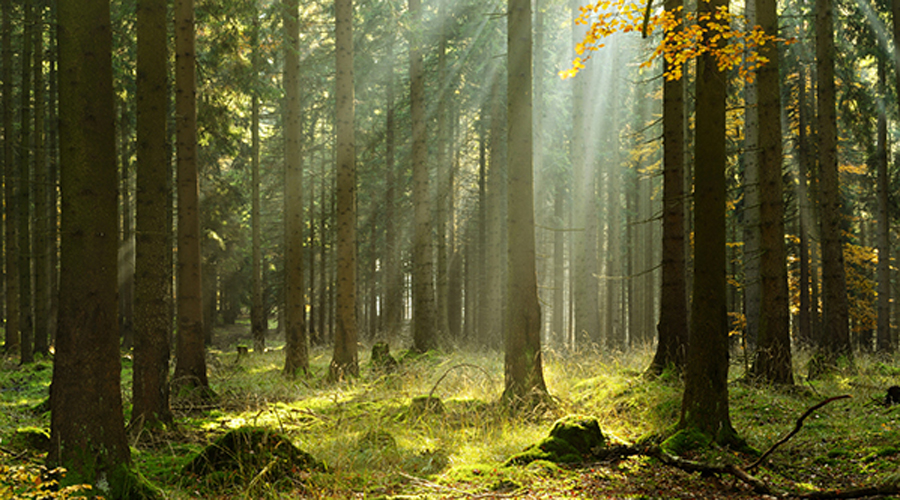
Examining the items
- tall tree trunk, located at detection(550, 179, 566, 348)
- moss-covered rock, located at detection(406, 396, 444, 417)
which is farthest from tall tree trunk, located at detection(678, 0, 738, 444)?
tall tree trunk, located at detection(550, 179, 566, 348)

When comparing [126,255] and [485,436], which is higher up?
[126,255]

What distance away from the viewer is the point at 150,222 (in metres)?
6.55

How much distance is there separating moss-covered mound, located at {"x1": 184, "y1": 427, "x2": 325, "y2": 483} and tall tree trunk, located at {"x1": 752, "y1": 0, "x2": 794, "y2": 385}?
663 cm

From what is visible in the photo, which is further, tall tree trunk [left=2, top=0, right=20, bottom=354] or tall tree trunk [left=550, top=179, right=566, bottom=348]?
tall tree trunk [left=550, top=179, right=566, bottom=348]

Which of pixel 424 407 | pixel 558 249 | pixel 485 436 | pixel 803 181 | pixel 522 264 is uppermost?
pixel 803 181

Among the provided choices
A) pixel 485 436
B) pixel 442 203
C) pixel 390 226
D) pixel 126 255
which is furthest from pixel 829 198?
pixel 126 255

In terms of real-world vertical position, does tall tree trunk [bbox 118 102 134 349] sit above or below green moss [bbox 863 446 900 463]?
above

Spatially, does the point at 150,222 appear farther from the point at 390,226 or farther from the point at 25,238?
the point at 390,226

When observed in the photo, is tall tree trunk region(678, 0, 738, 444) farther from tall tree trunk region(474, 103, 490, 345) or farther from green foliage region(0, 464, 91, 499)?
tall tree trunk region(474, 103, 490, 345)

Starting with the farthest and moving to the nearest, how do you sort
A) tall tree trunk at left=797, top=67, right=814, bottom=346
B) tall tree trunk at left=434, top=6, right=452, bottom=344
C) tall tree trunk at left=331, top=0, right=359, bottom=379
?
tall tree trunk at left=797, top=67, right=814, bottom=346, tall tree trunk at left=434, top=6, right=452, bottom=344, tall tree trunk at left=331, top=0, right=359, bottom=379

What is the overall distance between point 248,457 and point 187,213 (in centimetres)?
523

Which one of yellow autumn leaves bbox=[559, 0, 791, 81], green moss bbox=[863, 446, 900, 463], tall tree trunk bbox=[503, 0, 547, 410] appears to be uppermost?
yellow autumn leaves bbox=[559, 0, 791, 81]

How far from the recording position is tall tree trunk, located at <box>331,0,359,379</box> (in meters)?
10.9

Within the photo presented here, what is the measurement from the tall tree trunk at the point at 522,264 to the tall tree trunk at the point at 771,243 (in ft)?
11.4
